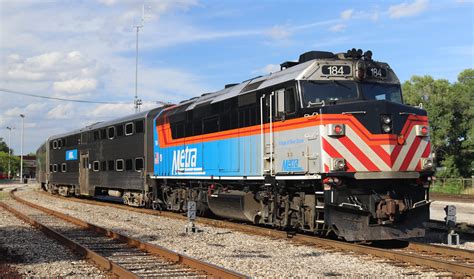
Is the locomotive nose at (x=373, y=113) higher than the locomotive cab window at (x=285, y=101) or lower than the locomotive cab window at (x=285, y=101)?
lower

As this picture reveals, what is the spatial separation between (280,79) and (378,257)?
4.54 meters

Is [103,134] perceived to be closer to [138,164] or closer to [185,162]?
[138,164]

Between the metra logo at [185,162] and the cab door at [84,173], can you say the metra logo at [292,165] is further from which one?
the cab door at [84,173]

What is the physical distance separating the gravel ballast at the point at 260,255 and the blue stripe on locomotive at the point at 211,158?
5.40 ft

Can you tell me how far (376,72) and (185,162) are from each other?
7265mm

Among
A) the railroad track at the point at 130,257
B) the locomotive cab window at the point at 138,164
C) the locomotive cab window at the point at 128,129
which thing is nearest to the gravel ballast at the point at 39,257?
the railroad track at the point at 130,257

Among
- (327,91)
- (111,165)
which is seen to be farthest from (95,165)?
(327,91)

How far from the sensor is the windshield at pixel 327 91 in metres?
10.7

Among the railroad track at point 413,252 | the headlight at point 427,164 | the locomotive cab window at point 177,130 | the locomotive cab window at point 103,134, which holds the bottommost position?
the railroad track at point 413,252

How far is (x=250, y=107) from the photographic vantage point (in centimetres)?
1271

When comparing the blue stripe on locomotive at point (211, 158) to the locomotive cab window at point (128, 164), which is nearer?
the blue stripe on locomotive at point (211, 158)

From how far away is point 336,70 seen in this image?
11.1 meters

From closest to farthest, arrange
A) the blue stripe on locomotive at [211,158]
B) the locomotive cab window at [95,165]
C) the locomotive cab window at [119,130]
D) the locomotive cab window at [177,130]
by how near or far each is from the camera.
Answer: the blue stripe on locomotive at [211,158] → the locomotive cab window at [177,130] → the locomotive cab window at [119,130] → the locomotive cab window at [95,165]

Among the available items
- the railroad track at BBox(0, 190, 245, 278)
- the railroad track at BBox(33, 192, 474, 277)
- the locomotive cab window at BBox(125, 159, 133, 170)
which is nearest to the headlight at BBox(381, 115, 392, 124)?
the railroad track at BBox(33, 192, 474, 277)
